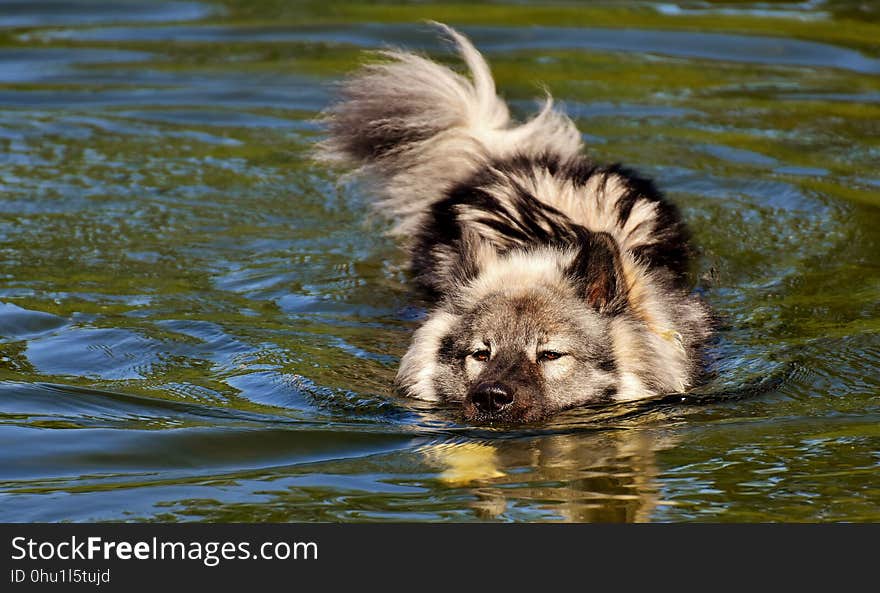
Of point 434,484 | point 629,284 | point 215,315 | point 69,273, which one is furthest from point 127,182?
point 434,484

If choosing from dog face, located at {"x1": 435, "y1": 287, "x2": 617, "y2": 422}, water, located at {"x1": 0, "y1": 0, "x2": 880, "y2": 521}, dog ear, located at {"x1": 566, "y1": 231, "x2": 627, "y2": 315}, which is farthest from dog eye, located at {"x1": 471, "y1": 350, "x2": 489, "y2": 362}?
dog ear, located at {"x1": 566, "y1": 231, "x2": 627, "y2": 315}

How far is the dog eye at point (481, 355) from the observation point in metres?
6.88

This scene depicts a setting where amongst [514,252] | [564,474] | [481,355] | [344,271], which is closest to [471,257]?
[514,252]

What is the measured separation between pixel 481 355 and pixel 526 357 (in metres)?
0.27

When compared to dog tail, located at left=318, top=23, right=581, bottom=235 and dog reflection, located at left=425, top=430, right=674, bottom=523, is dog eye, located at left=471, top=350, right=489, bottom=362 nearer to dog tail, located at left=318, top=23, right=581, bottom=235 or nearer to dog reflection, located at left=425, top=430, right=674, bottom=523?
dog reflection, located at left=425, top=430, right=674, bottom=523

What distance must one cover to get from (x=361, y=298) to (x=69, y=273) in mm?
1968

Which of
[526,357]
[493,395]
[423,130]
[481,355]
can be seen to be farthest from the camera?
[423,130]

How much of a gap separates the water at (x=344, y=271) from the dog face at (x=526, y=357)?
0.47ft

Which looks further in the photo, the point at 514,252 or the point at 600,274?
the point at 514,252

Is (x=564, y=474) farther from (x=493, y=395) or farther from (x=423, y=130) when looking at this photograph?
(x=423, y=130)

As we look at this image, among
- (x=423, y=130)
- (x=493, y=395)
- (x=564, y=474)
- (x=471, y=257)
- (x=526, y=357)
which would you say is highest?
(x=423, y=130)

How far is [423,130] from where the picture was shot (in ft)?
29.7

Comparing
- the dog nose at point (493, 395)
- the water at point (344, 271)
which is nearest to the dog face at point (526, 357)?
the dog nose at point (493, 395)

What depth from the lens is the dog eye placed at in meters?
6.88
